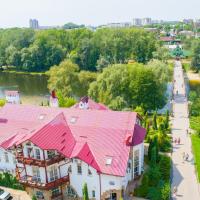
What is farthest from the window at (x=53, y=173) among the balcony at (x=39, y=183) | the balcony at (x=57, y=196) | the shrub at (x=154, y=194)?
the shrub at (x=154, y=194)

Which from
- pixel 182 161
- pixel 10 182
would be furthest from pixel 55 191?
pixel 182 161

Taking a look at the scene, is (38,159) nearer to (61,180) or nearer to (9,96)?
(61,180)

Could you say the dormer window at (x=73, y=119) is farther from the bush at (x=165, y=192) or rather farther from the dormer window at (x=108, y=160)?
the bush at (x=165, y=192)

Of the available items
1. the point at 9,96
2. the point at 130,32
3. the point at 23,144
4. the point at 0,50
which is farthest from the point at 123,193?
the point at 0,50

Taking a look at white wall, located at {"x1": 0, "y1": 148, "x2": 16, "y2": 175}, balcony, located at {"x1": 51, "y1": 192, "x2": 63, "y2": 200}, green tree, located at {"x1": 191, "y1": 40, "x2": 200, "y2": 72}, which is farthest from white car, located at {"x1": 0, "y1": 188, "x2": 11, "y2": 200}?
green tree, located at {"x1": 191, "y1": 40, "x2": 200, "y2": 72}

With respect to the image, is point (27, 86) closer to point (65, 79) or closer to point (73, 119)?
point (65, 79)

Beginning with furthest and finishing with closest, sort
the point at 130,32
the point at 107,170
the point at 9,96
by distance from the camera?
the point at 130,32 → the point at 9,96 → the point at 107,170

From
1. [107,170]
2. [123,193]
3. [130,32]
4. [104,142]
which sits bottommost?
[123,193]
